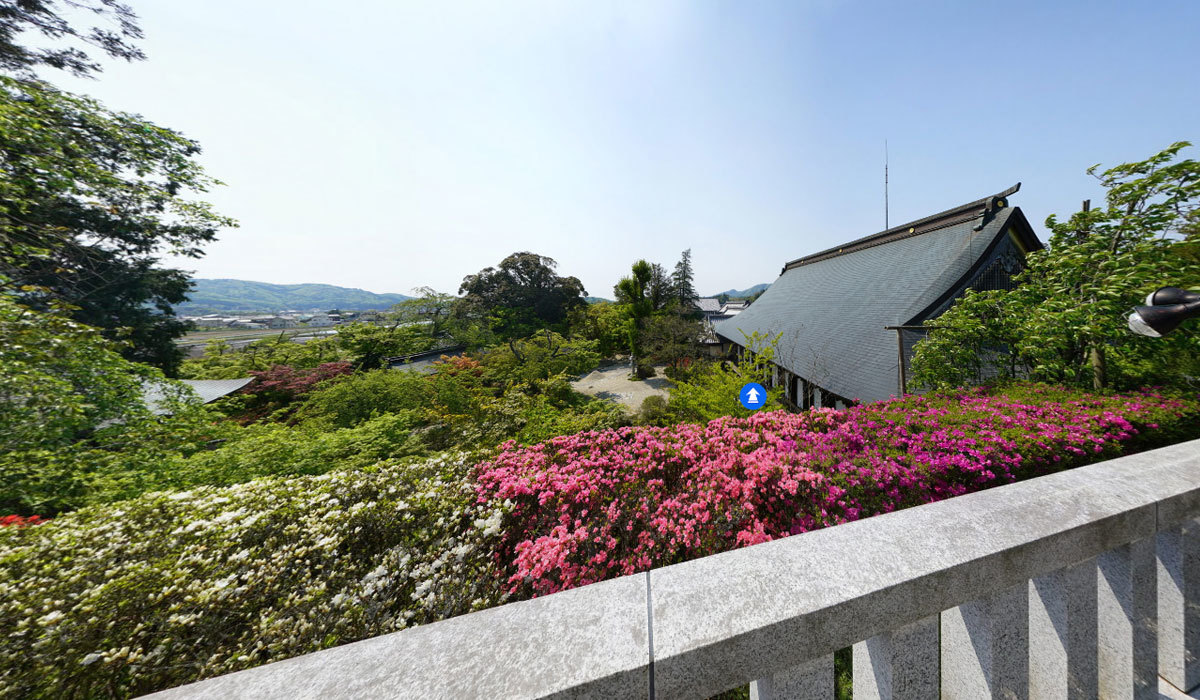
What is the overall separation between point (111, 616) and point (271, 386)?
46.9ft

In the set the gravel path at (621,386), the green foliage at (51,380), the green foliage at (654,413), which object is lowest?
the gravel path at (621,386)

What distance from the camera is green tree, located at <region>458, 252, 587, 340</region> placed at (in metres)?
28.5

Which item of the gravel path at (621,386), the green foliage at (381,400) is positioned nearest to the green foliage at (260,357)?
the green foliage at (381,400)

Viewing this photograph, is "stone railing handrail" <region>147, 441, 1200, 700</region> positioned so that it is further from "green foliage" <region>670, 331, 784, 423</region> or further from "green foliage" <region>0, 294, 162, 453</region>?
"green foliage" <region>0, 294, 162, 453</region>

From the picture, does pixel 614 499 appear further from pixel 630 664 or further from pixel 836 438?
pixel 836 438

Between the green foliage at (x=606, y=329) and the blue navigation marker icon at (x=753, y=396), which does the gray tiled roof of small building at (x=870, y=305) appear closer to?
the blue navigation marker icon at (x=753, y=396)

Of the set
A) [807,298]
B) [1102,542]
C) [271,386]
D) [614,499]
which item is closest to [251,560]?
[614,499]

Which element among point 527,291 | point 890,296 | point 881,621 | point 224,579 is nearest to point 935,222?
point 890,296

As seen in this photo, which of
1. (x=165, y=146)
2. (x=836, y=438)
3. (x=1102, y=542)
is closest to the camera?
(x=1102, y=542)

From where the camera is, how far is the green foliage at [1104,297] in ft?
12.5

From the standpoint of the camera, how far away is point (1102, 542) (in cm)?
129

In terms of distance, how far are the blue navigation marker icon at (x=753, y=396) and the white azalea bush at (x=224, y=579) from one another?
613 cm

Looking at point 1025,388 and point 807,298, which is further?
point 807,298

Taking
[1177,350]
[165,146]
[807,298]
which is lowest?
[1177,350]
